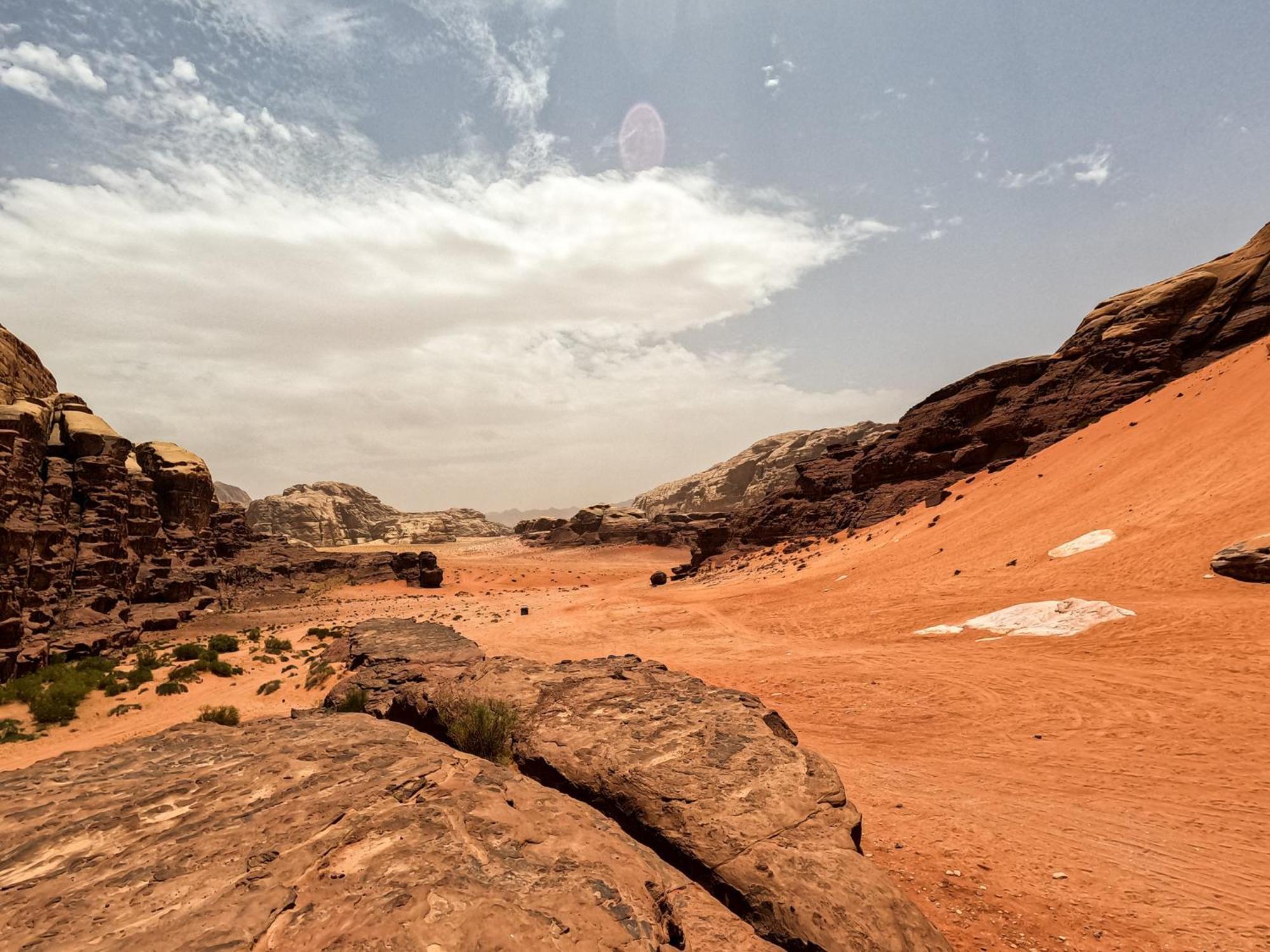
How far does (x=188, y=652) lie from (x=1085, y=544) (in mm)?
31901

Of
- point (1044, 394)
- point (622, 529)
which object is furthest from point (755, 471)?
point (1044, 394)

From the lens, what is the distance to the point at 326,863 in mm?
3412

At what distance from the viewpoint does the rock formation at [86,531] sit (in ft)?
62.9

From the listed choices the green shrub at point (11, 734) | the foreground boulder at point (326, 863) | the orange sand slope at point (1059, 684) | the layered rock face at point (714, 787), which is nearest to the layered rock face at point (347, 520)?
the green shrub at point (11, 734)

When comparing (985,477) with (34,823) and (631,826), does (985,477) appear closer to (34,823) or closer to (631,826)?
(631,826)

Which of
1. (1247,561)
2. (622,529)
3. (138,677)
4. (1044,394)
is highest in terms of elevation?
(1044,394)

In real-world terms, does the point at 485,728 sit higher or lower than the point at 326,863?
lower

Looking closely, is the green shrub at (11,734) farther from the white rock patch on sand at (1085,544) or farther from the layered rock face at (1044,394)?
the layered rock face at (1044,394)

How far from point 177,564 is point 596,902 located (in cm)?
4150

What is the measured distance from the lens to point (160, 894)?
3.11m

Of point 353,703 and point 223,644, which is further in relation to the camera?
point 223,644

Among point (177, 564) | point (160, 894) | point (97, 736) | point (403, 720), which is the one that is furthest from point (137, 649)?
point (160, 894)

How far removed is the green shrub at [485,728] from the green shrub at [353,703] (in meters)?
3.89

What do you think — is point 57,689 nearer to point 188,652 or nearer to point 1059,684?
point 188,652
